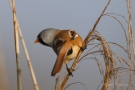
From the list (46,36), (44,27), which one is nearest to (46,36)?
(46,36)

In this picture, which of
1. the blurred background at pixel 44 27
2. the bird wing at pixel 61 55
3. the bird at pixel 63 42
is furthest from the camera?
the blurred background at pixel 44 27

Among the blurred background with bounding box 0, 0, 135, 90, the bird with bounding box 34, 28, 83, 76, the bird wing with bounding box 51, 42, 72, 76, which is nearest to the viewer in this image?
the bird wing with bounding box 51, 42, 72, 76

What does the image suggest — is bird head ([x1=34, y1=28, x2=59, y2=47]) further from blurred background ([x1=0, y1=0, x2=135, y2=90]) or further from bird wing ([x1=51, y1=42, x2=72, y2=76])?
blurred background ([x1=0, y1=0, x2=135, y2=90])

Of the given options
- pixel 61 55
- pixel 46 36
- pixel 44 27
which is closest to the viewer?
pixel 61 55

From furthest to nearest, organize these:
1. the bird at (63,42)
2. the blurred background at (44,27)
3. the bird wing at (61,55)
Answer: the blurred background at (44,27) < the bird at (63,42) < the bird wing at (61,55)

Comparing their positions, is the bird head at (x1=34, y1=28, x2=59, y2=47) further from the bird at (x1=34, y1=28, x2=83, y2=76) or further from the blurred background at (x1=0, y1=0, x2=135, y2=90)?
the blurred background at (x1=0, y1=0, x2=135, y2=90)

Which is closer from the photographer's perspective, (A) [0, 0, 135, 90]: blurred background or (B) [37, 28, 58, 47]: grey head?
(B) [37, 28, 58, 47]: grey head

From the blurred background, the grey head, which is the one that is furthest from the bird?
the blurred background

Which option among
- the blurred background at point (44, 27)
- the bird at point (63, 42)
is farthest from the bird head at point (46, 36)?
the blurred background at point (44, 27)

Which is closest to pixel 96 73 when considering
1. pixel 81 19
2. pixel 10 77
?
pixel 81 19

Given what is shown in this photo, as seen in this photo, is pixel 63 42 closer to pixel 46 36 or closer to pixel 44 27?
pixel 46 36

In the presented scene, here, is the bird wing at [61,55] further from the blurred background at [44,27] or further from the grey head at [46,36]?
the blurred background at [44,27]

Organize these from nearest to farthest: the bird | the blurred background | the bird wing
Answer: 1. the bird wing
2. the bird
3. the blurred background

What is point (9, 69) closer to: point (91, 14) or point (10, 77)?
point (10, 77)
